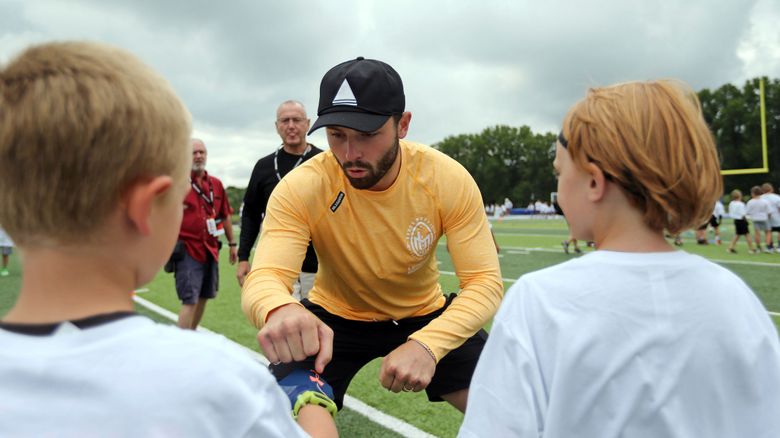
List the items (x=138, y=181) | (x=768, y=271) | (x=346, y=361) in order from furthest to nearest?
(x=768, y=271)
(x=346, y=361)
(x=138, y=181)

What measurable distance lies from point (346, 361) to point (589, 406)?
6.36 feet

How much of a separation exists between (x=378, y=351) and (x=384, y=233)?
0.67 metres

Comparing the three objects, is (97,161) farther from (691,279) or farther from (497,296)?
(497,296)

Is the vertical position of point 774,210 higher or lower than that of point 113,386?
lower

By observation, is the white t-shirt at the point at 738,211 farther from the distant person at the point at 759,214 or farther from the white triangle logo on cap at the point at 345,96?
the white triangle logo on cap at the point at 345,96

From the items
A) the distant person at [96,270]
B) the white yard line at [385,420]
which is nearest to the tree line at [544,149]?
the white yard line at [385,420]

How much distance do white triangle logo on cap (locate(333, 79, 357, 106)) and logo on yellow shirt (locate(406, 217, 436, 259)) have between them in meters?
0.68

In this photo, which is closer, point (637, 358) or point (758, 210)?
point (637, 358)

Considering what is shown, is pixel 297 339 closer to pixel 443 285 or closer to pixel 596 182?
pixel 596 182

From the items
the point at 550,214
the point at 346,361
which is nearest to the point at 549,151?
the point at 550,214

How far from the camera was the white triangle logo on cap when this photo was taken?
110 inches

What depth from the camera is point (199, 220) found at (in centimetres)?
678

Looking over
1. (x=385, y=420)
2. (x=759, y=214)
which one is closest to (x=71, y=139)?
(x=385, y=420)

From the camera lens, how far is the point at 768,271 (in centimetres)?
1222
